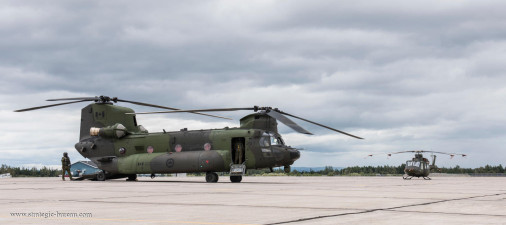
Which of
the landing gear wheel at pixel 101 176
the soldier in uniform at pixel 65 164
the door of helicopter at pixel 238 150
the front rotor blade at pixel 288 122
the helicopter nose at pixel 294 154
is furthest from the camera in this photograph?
the soldier in uniform at pixel 65 164

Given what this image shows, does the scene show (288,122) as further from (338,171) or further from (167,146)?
(338,171)

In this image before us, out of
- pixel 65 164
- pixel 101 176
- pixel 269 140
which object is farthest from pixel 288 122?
pixel 65 164

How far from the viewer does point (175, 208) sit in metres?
13.0

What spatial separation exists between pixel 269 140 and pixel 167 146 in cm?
737

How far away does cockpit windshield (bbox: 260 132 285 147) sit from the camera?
32969 millimetres

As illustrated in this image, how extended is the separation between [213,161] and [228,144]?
138 cm

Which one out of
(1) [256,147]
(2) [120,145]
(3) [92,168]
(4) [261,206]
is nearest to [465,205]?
(4) [261,206]

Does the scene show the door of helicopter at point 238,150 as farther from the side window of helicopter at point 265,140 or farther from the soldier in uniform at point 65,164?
the soldier in uniform at point 65,164

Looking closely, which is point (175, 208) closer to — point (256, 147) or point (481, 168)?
point (256, 147)

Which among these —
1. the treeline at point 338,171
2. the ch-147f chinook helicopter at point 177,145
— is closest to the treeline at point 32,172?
the treeline at point 338,171

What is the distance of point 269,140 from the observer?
33062 mm

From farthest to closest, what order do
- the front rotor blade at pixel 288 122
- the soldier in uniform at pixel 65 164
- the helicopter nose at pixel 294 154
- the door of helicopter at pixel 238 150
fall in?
the soldier in uniform at pixel 65 164 → the door of helicopter at pixel 238 150 → the helicopter nose at pixel 294 154 → the front rotor blade at pixel 288 122

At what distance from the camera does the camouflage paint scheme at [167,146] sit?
3322cm

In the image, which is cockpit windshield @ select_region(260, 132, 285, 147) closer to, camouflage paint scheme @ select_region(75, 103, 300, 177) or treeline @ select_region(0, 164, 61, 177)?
camouflage paint scheme @ select_region(75, 103, 300, 177)
